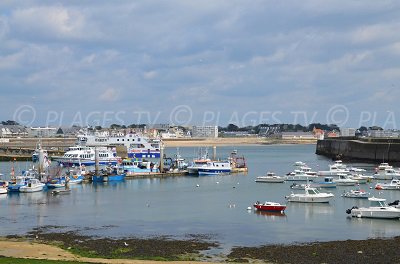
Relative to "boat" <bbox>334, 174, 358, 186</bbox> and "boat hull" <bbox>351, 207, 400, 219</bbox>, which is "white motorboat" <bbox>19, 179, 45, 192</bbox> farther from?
"boat hull" <bbox>351, 207, 400, 219</bbox>

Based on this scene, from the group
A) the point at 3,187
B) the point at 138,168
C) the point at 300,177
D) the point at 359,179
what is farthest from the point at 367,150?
the point at 3,187

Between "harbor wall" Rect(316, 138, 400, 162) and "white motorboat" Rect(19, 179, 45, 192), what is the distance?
67.9 metres

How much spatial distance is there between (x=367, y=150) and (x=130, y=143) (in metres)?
64.3

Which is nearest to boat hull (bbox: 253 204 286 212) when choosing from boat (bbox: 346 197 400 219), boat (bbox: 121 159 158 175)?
boat (bbox: 346 197 400 219)

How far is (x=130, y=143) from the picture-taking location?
16275 cm

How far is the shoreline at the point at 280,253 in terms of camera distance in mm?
29062

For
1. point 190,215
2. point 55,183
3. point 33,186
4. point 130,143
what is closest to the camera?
point 190,215

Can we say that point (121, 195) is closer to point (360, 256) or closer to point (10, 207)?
point (10, 207)

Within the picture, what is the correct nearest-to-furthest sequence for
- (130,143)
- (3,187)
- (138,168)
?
(3,187) < (138,168) < (130,143)

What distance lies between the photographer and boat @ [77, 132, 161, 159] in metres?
154

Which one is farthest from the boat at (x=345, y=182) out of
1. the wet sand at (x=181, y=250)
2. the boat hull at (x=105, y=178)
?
the wet sand at (x=181, y=250)

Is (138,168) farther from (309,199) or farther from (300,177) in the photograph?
(309,199)

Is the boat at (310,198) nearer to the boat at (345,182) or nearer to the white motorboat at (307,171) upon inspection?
the boat at (345,182)

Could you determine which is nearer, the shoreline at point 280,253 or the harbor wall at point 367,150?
the shoreline at point 280,253
